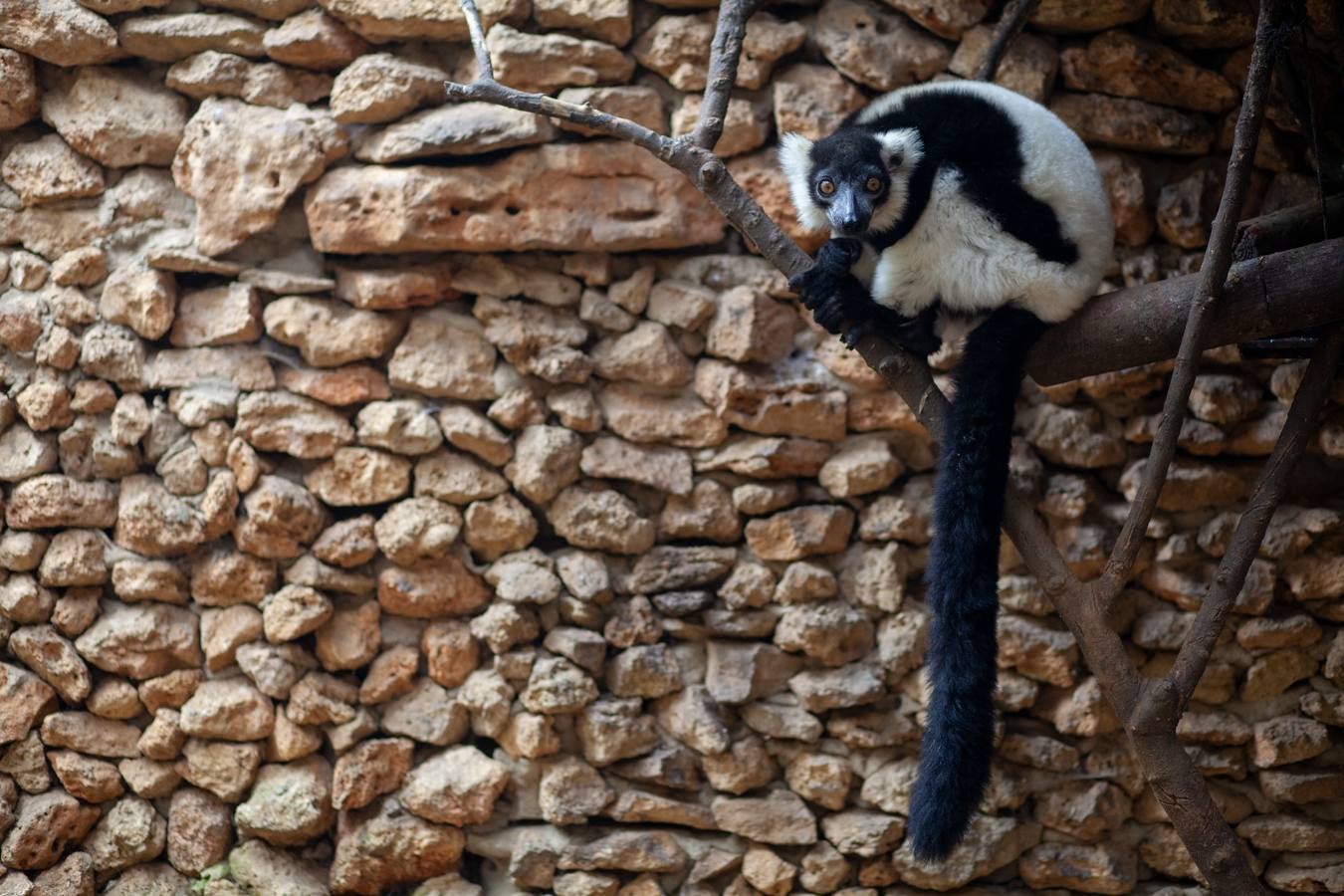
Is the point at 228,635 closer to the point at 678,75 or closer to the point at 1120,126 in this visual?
the point at 678,75

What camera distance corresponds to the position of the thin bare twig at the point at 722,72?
279 cm

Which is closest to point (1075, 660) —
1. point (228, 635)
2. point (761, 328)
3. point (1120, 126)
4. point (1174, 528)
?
point (1174, 528)

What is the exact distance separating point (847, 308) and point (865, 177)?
0.34 meters

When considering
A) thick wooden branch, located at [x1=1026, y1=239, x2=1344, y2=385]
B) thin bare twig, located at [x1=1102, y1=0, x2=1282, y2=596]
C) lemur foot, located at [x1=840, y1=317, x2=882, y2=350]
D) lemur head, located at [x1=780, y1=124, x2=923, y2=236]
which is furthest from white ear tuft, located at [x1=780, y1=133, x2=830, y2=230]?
thin bare twig, located at [x1=1102, y1=0, x2=1282, y2=596]

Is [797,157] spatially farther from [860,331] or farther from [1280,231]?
[1280,231]

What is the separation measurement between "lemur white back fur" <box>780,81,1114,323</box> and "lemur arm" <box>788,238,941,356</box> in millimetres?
56

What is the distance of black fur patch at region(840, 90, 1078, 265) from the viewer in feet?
9.08

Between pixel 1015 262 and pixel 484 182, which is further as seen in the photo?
pixel 484 182

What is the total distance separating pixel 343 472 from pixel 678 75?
1816 millimetres

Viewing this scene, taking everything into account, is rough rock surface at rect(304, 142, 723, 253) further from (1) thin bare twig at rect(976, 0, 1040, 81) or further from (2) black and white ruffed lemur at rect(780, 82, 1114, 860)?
(1) thin bare twig at rect(976, 0, 1040, 81)

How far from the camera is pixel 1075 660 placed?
3672 millimetres

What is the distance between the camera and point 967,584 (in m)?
2.52

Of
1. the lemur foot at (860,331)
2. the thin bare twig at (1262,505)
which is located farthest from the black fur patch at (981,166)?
the thin bare twig at (1262,505)

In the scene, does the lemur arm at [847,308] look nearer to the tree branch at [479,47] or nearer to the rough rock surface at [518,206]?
the tree branch at [479,47]
